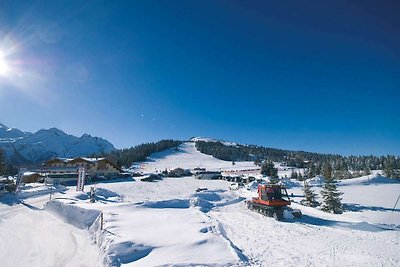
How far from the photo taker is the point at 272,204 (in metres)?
23.9

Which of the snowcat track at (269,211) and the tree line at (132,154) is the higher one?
the tree line at (132,154)

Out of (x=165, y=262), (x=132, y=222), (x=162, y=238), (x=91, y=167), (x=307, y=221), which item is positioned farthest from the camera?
(x=91, y=167)

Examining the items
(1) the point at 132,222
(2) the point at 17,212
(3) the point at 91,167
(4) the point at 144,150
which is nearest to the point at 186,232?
(1) the point at 132,222

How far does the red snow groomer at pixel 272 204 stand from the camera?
2318cm

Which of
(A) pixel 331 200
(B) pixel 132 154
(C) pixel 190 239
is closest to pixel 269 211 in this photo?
(A) pixel 331 200

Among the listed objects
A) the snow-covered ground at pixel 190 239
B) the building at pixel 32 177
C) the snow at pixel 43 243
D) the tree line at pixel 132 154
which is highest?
the tree line at pixel 132 154

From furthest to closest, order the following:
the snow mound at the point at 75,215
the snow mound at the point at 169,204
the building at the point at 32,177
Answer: the building at the point at 32,177 < the snow mound at the point at 169,204 < the snow mound at the point at 75,215

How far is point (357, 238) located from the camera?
1602 cm

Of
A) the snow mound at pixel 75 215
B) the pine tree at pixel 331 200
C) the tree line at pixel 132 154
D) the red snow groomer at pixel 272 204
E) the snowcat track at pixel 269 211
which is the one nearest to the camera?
the snow mound at pixel 75 215

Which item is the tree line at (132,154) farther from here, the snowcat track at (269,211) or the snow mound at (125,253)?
the snow mound at (125,253)

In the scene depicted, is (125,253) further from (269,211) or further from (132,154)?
(132,154)

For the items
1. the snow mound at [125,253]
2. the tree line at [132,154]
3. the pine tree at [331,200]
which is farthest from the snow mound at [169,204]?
the tree line at [132,154]

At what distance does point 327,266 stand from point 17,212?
2504 centimetres

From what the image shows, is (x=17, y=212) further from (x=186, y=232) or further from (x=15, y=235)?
(x=186, y=232)
